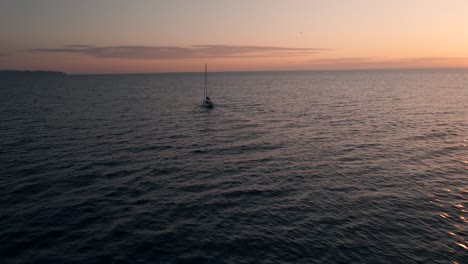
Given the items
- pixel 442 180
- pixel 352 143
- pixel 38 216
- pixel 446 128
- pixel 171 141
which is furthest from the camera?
pixel 446 128

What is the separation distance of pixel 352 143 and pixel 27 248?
149 feet

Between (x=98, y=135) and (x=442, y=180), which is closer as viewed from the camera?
(x=442, y=180)

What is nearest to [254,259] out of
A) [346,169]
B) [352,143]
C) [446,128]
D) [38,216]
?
[38,216]

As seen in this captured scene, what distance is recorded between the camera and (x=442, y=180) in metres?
35.6

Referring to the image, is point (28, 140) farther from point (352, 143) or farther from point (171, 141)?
point (352, 143)

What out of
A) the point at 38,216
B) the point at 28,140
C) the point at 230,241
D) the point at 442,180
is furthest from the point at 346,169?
the point at 28,140

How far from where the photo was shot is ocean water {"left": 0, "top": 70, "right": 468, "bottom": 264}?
22.7 meters

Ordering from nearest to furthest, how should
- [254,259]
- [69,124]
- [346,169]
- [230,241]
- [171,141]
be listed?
[254,259] → [230,241] → [346,169] → [171,141] → [69,124]

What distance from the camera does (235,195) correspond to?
32.3 meters

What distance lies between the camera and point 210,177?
37.4 meters

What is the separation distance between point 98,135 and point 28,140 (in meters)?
11.1

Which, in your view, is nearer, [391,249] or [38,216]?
[391,249]

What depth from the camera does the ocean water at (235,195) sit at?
74.6 feet

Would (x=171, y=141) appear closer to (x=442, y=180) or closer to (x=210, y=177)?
(x=210, y=177)
